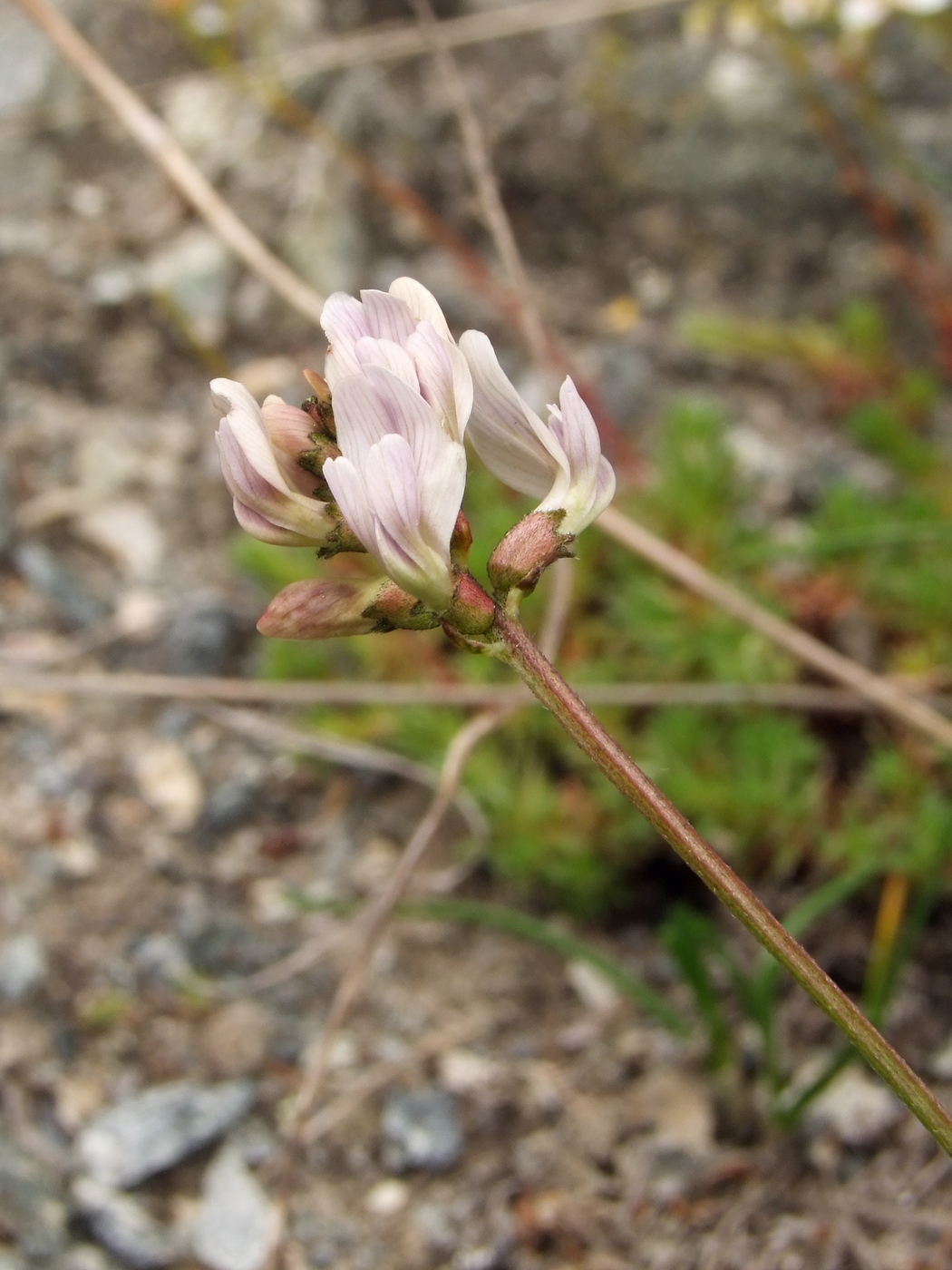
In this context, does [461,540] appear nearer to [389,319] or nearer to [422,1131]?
[389,319]

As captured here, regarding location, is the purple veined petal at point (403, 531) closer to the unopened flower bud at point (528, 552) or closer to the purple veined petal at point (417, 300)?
the unopened flower bud at point (528, 552)

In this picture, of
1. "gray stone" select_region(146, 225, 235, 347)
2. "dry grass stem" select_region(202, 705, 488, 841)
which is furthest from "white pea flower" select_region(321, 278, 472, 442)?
"gray stone" select_region(146, 225, 235, 347)

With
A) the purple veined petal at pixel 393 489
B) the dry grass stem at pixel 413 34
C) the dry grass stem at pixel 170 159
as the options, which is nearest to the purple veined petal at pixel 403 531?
the purple veined petal at pixel 393 489

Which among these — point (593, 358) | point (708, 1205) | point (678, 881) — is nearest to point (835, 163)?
point (593, 358)

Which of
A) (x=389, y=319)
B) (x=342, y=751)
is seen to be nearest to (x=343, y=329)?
(x=389, y=319)

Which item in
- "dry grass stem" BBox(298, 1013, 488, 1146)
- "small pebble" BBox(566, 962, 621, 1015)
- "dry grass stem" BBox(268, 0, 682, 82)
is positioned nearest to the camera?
"dry grass stem" BBox(298, 1013, 488, 1146)

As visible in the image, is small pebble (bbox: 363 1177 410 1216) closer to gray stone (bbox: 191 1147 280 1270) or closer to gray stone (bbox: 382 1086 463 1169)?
gray stone (bbox: 382 1086 463 1169)
